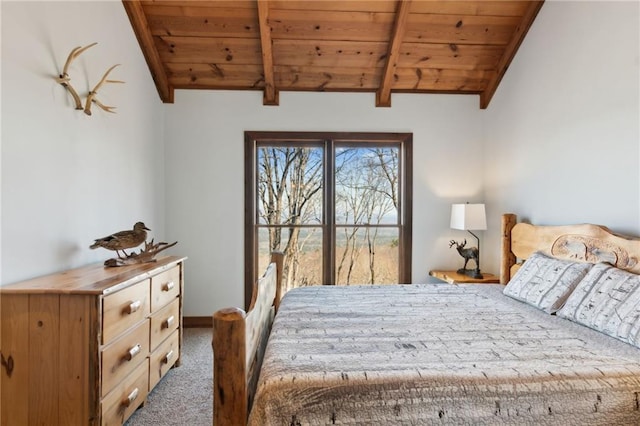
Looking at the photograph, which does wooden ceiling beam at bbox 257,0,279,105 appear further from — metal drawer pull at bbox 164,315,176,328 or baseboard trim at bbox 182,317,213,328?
baseboard trim at bbox 182,317,213,328

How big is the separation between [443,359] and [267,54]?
2.90m

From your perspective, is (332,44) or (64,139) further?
(332,44)

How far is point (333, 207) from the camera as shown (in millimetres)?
3672

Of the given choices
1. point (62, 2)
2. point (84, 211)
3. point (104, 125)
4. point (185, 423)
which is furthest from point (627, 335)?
point (62, 2)

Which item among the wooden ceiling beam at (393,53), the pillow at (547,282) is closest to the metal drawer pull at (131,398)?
the pillow at (547,282)

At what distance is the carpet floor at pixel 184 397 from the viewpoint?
6.67 feet

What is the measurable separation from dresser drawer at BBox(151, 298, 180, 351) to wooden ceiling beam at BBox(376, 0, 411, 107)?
2.76 metres

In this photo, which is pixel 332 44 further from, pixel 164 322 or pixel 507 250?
pixel 164 322

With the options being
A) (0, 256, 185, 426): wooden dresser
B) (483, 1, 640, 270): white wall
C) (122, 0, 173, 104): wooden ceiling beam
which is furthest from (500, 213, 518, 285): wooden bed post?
(122, 0, 173, 104): wooden ceiling beam

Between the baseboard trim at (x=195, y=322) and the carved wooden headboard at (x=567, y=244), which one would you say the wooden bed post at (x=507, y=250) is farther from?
the baseboard trim at (x=195, y=322)

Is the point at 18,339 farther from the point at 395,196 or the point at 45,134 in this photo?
the point at 395,196

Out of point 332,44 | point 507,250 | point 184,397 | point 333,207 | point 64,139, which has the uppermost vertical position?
point 332,44

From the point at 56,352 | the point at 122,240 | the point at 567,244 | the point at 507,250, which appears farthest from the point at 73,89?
the point at 507,250

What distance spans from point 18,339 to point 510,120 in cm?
394
